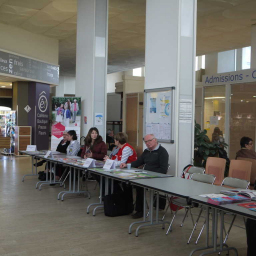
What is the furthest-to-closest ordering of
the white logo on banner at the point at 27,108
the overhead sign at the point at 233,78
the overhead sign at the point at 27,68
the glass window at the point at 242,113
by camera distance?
the white logo on banner at the point at 27,108
the overhead sign at the point at 27,68
the glass window at the point at 242,113
the overhead sign at the point at 233,78

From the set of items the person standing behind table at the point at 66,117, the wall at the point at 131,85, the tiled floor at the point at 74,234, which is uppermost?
the wall at the point at 131,85

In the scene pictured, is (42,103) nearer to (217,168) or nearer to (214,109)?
(214,109)

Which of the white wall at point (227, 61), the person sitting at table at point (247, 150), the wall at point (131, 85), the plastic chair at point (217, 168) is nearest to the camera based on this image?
the plastic chair at point (217, 168)

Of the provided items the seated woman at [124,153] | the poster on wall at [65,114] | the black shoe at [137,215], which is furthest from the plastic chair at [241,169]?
the poster on wall at [65,114]

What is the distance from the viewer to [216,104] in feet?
33.2

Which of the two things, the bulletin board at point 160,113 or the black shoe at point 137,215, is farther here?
the bulletin board at point 160,113

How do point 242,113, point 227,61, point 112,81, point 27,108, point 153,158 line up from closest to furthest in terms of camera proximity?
1. point 153,158
2. point 242,113
3. point 27,108
4. point 227,61
5. point 112,81

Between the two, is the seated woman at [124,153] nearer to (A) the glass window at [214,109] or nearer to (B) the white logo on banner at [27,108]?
(A) the glass window at [214,109]

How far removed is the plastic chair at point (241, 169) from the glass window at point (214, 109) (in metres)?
4.41

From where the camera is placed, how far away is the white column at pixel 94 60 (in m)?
9.25

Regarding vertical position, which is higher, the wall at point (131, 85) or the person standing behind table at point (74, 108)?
the wall at point (131, 85)

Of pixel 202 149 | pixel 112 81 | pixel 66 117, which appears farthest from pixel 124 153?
pixel 112 81

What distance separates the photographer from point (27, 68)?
42.4 ft

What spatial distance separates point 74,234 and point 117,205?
3.39 feet
